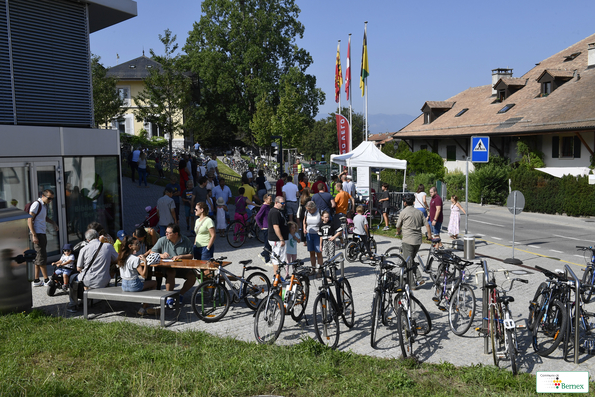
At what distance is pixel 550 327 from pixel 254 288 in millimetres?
4551

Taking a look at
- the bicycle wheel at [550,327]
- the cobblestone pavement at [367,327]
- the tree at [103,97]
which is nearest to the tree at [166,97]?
the tree at [103,97]

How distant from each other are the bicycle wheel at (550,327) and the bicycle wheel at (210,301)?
466cm

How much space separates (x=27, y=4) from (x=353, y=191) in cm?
1129

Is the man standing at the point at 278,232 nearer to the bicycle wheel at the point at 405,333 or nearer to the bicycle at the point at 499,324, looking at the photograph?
the bicycle wheel at the point at 405,333

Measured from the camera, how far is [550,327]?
699cm

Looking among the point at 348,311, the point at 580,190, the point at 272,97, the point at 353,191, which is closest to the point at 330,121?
the point at 272,97

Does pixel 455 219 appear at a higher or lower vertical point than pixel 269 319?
higher

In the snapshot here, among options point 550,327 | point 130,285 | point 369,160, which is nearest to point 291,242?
point 130,285

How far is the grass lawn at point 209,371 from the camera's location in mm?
5570

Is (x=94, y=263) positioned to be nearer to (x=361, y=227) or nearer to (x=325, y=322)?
(x=325, y=322)

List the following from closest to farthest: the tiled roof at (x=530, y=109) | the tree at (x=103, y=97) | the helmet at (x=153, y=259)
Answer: the helmet at (x=153, y=259)
the tiled roof at (x=530, y=109)
the tree at (x=103, y=97)

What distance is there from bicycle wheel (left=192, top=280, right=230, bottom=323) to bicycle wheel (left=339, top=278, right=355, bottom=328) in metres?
1.93

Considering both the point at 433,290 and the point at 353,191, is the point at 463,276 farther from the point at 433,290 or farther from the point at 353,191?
the point at 353,191

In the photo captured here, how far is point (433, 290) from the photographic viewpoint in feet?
33.3
